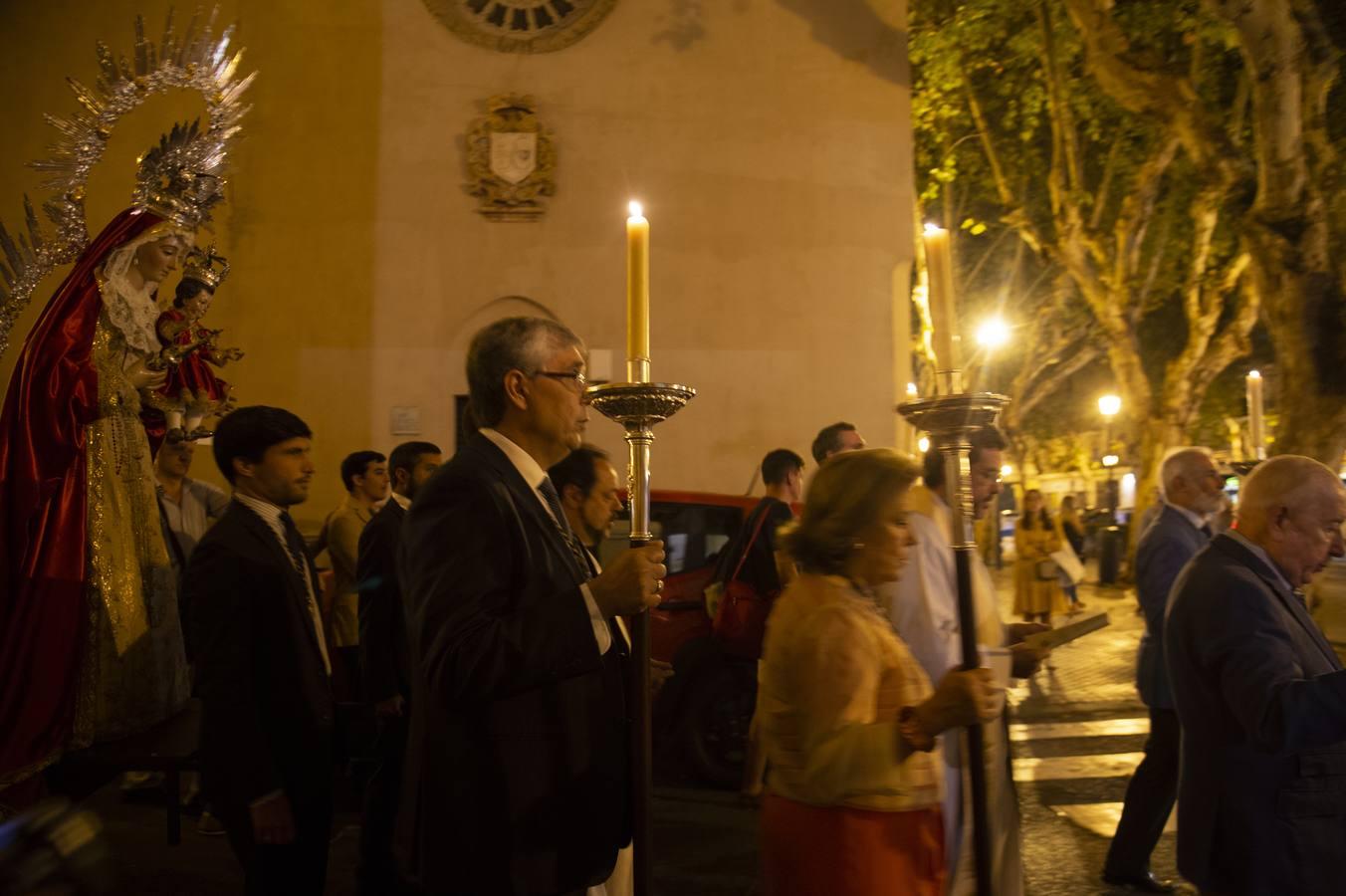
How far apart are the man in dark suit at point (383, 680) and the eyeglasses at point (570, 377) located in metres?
1.13

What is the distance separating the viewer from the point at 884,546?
8.79 feet

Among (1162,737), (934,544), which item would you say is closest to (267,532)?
(934,544)

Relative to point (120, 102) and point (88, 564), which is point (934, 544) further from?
point (120, 102)

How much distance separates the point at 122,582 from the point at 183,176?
160cm

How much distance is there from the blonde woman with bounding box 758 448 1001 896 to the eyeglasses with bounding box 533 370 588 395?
67cm

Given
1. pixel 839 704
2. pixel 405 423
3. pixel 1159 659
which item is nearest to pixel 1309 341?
pixel 1159 659

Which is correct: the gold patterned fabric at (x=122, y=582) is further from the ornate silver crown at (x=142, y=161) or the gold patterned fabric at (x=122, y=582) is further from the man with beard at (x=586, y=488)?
the man with beard at (x=586, y=488)

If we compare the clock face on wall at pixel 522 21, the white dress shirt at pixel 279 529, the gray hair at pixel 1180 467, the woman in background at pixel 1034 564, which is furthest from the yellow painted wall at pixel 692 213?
the white dress shirt at pixel 279 529

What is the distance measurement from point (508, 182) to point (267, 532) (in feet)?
26.4

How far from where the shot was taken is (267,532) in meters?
3.35

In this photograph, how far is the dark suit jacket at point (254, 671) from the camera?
9.98 feet

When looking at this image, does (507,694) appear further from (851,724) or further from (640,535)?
(851,724)

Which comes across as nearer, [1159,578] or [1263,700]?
[1263,700]

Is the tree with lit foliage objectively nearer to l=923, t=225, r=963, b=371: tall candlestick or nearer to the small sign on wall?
the small sign on wall
